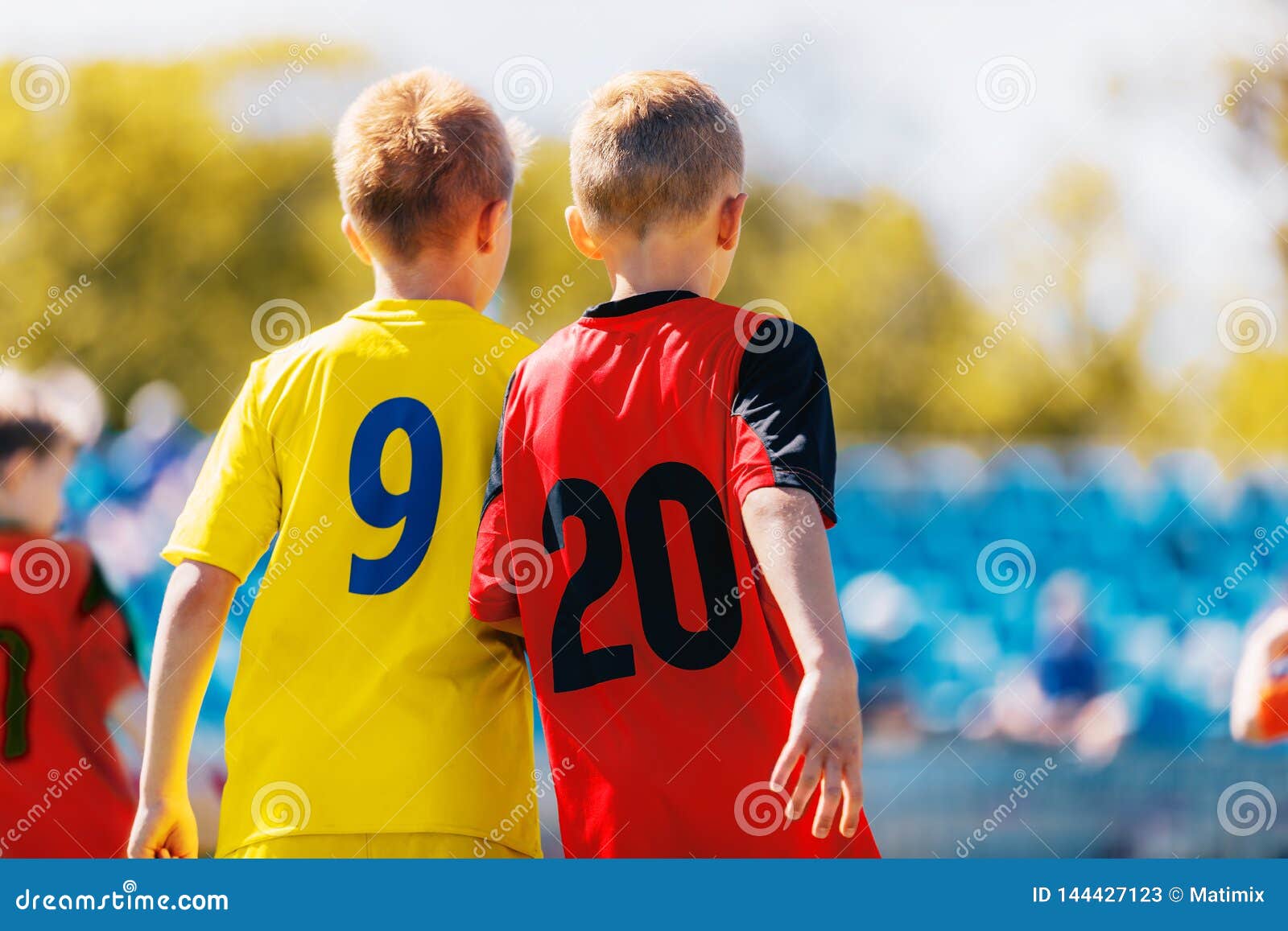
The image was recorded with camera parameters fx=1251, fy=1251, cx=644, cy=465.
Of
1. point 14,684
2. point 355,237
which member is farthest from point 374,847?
point 14,684

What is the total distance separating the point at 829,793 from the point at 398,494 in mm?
899

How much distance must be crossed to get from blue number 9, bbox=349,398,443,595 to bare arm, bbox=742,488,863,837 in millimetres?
614

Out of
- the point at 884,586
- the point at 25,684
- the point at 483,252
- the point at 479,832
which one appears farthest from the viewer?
the point at 884,586

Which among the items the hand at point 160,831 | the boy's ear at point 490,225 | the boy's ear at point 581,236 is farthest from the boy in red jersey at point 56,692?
the boy's ear at point 581,236

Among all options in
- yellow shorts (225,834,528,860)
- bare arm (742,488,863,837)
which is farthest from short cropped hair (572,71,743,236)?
yellow shorts (225,834,528,860)

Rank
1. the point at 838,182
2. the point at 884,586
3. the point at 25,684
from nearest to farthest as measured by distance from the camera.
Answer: the point at 25,684, the point at 884,586, the point at 838,182

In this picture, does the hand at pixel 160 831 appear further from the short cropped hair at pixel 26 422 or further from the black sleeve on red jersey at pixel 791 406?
the short cropped hair at pixel 26 422

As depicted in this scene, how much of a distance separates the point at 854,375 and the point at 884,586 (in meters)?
9.80

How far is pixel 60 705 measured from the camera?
3223 millimetres

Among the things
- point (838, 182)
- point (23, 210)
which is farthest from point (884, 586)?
point (23, 210)

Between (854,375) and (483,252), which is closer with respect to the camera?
(483,252)

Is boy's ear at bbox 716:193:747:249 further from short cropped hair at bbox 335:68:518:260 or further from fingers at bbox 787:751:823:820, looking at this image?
fingers at bbox 787:751:823:820

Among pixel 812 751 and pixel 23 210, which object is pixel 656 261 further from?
pixel 23 210

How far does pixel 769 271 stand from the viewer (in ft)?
56.5
